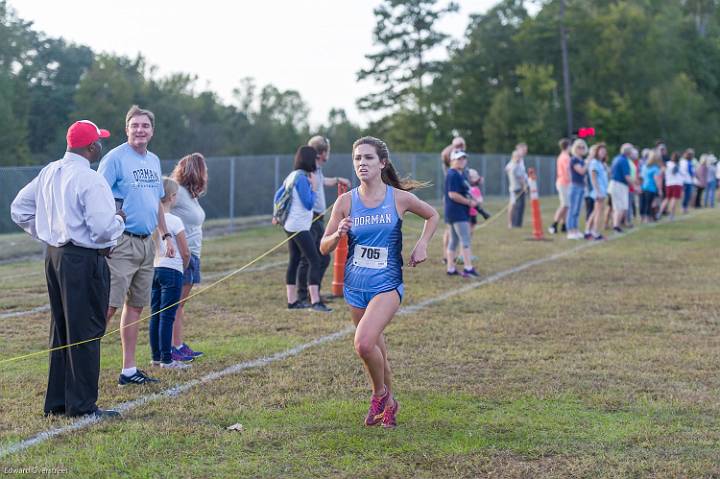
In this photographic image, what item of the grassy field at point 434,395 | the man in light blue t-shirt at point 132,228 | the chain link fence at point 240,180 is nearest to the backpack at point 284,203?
the grassy field at point 434,395

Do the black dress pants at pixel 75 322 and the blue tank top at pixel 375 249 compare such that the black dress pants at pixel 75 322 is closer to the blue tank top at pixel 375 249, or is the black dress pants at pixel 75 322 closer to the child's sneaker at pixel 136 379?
the child's sneaker at pixel 136 379

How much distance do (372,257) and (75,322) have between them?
188 cm

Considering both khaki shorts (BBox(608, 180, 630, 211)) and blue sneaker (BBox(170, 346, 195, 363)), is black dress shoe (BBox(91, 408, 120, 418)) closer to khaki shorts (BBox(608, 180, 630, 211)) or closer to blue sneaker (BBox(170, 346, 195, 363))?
blue sneaker (BBox(170, 346, 195, 363))

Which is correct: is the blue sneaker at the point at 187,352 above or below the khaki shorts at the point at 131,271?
below

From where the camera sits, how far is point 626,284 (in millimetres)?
13289

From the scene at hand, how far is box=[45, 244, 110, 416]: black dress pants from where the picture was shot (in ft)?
20.1

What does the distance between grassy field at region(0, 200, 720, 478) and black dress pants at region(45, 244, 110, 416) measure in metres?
0.18

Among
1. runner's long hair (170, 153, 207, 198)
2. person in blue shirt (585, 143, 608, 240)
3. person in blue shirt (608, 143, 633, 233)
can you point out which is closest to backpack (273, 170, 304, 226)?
runner's long hair (170, 153, 207, 198)

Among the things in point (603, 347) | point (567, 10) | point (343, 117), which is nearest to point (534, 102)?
point (567, 10)

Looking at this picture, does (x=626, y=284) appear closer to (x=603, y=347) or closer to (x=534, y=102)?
(x=603, y=347)

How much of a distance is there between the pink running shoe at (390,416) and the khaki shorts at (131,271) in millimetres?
2210

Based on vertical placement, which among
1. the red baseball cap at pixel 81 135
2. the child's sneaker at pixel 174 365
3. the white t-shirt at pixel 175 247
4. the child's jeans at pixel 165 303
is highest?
the red baseball cap at pixel 81 135

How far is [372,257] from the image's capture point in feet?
20.4

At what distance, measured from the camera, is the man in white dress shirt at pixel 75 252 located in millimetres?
6074
